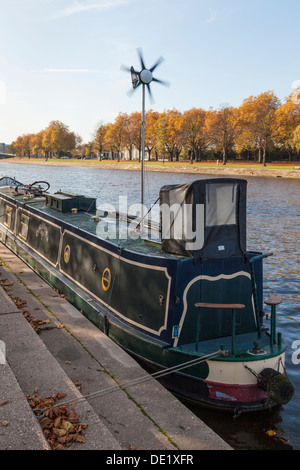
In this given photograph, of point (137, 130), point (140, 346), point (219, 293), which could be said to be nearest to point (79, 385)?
point (140, 346)

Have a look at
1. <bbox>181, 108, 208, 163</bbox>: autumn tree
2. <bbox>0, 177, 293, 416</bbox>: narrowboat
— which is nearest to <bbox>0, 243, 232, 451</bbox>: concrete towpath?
<bbox>0, 177, 293, 416</bbox>: narrowboat

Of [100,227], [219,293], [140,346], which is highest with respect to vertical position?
[100,227]

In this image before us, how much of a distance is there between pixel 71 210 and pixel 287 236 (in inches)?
589

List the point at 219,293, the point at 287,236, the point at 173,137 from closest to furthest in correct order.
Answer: the point at 219,293 → the point at 287,236 → the point at 173,137

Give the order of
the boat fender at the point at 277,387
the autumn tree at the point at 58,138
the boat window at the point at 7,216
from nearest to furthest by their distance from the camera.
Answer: the boat fender at the point at 277,387 → the boat window at the point at 7,216 → the autumn tree at the point at 58,138

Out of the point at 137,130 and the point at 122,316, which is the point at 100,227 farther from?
the point at 137,130

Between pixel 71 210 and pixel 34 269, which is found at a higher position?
pixel 71 210

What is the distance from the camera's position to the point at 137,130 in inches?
4296

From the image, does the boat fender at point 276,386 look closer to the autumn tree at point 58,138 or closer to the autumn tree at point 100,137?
the autumn tree at point 100,137

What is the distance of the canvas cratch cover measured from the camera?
782 centimetres

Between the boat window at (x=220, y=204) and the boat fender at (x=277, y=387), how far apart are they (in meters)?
2.81

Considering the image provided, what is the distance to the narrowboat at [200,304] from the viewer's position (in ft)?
24.2

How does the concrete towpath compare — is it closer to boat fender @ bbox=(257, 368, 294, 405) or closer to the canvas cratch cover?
boat fender @ bbox=(257, 368, 294, 405)

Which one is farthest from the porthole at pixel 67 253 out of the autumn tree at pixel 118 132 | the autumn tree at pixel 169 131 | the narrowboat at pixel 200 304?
the autumn tree at pixel 118 132
